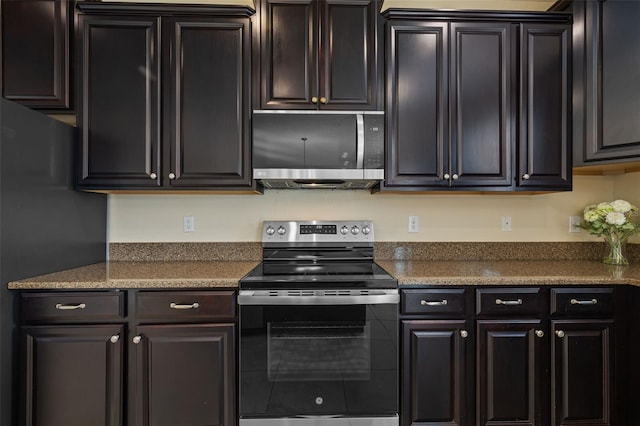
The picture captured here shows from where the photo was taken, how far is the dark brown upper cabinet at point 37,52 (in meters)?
1.80

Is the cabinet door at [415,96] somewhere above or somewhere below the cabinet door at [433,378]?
above

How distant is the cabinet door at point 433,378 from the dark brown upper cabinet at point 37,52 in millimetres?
2259

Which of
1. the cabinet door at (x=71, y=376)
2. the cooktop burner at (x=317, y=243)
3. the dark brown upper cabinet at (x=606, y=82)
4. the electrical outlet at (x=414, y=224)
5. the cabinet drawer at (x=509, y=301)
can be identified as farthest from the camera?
the electrical outlet at (x=414, y=224)

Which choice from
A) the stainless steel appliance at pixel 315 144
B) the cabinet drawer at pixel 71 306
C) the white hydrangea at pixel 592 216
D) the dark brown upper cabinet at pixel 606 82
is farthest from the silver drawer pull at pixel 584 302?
the cabinet drawer at pixel 71 306

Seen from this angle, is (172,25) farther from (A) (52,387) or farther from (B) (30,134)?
(A) (52,387)

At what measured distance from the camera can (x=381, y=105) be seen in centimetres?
188

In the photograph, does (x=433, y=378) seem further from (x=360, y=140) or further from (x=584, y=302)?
(x=360, y=140)

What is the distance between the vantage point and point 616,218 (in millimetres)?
1930

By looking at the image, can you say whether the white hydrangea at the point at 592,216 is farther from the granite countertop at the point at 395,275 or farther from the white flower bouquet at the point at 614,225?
the granite countertop at the point at 395,275

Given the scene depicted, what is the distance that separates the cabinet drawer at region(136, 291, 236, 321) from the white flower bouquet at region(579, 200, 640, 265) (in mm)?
2163

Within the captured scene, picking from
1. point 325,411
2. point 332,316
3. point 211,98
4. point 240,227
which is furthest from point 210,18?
point 325,411

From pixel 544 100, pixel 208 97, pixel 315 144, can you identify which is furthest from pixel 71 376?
pixel 544 100

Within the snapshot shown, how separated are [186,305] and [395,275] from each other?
1028 mm

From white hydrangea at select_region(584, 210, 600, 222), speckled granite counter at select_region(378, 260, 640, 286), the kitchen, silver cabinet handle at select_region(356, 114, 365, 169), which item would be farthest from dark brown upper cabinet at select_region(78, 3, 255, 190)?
white hydrangea at select_region(584, 210, 600, 222)
